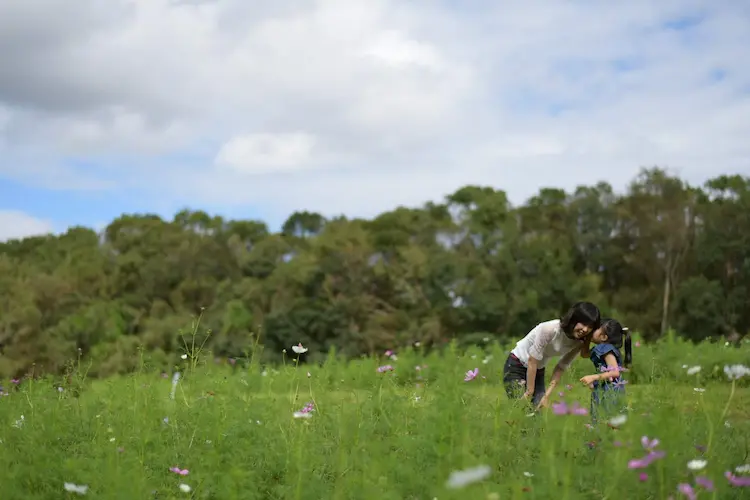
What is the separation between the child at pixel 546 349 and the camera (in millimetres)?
5426

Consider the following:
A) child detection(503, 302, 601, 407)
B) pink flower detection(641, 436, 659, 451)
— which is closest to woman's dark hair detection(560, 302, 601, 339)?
child detection(503, 302, 601, 407)

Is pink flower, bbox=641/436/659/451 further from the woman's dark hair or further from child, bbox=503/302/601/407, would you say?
the woman's dark hair

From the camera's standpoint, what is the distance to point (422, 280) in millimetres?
26234

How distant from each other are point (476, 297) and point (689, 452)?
21186 millimetres

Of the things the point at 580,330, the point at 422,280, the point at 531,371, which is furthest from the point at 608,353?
the point at 422,280

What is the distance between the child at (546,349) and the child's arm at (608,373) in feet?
0.75

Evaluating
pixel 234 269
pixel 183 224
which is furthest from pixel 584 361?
pixel 183 224

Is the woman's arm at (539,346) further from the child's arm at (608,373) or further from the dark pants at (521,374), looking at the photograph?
the child's arm at (608,373)

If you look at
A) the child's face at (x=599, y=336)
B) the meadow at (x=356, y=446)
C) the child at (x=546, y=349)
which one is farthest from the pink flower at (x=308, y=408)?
the child's face at (x=599, y=336)

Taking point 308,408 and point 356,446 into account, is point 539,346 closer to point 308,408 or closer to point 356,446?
point 308,408

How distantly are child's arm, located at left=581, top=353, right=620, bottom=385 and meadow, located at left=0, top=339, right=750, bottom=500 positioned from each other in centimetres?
24

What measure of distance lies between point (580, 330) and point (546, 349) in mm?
523

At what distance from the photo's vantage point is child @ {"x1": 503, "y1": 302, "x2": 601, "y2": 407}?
5.43m

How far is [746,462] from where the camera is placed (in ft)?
12.7
